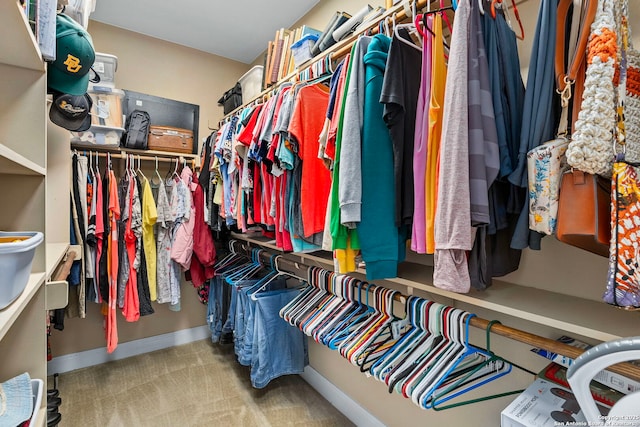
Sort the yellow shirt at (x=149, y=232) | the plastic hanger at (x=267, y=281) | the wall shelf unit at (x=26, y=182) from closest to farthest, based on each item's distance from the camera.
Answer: the wall shelf unit at (x=26, y=182)
the plastic hanger at (x=267, y=281)
the yellow shirt at (x=149, y=232)

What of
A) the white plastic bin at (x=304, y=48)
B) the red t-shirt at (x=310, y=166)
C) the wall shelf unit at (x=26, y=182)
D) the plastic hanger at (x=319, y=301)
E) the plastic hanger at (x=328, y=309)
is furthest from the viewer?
the white plastic bin at (x=304, y=48)

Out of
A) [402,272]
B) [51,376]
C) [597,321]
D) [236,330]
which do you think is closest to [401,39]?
[402,272]

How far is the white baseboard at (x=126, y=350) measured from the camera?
2506 mm

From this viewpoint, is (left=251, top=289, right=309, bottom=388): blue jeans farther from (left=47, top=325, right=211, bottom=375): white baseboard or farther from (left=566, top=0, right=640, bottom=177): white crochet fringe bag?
(left=566, top=0, right=640, bottom=177): white crochet fringe bag

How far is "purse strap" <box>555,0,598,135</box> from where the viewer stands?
706 millimetres

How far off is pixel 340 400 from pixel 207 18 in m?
3.06

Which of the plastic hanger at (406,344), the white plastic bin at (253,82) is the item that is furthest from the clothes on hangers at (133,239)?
the plastic hanger at (406,344)

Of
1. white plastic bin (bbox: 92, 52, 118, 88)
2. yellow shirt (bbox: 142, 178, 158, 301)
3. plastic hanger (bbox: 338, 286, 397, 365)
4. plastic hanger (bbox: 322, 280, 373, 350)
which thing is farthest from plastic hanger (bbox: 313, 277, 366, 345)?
white plastic bin (bbox: 92, 52, 118, 88)

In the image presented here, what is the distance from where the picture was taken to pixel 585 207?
68 centimetres

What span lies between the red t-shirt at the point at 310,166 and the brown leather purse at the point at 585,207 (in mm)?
800

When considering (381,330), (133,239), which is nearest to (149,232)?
(133,239)

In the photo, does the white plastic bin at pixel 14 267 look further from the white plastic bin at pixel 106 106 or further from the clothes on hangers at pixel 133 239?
the white plastic bin at pixel 106 106

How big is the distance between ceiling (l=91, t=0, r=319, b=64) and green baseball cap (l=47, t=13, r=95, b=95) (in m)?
1.52

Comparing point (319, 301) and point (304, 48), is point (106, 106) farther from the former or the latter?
point (319, 301)
